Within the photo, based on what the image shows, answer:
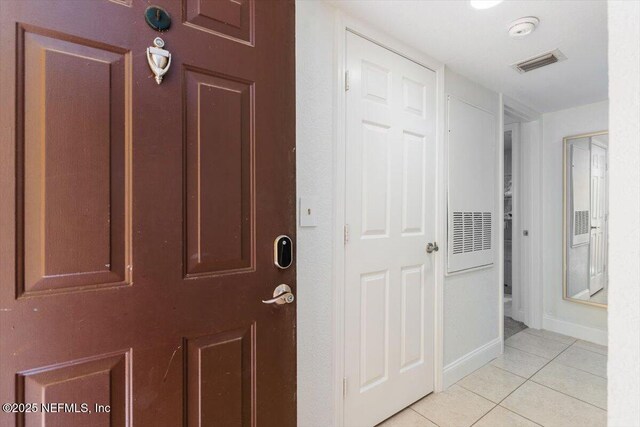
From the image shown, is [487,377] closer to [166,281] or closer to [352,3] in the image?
[166,281]

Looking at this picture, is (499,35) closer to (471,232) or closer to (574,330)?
(471,232)

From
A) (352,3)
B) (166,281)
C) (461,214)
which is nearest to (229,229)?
(166,281)

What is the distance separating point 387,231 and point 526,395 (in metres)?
1.57

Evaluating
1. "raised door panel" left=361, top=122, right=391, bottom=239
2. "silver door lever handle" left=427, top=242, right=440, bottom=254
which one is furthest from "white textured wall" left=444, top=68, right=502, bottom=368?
"raised door panel" left=361, top=122, right=391, bottom=239

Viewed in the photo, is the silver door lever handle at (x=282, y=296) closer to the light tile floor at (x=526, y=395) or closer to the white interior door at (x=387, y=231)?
the white interior door at (x=387, y=231)

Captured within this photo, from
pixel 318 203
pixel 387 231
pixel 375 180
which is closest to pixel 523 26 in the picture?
pixel 375 180

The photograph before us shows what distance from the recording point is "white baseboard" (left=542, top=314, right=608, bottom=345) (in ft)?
9.44

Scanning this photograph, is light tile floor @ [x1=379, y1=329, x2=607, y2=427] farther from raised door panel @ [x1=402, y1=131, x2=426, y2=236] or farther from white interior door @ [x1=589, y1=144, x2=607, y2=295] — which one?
raised door panel @ [x1=402, y1=131, x2=426, y2=236]

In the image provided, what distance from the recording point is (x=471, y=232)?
2363 mm

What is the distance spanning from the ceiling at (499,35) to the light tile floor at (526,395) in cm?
231

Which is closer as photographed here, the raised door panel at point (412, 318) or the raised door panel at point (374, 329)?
the raised door panel at point (374, 329)

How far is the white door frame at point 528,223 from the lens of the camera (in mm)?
3260

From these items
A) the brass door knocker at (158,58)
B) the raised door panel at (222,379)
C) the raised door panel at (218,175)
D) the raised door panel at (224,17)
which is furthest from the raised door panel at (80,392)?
the raised door panel at (224,17)

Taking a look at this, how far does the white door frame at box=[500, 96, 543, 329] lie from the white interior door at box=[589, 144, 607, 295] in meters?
0.42
